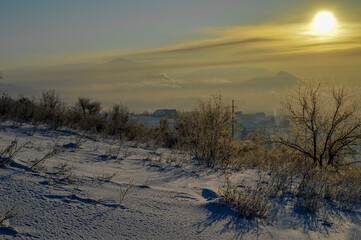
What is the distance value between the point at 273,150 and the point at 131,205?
12306 mm

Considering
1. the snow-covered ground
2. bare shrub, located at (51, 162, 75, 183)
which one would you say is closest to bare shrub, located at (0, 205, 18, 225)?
the snow-covered ground

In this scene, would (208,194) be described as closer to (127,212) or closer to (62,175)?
(127,212)

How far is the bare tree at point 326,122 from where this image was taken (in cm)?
1316

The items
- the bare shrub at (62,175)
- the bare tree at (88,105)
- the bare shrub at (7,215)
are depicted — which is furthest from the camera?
the bare tree at (88,105)

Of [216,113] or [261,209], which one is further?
[216,113]

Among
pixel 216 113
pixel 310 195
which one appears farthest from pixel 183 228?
pixel 216 113

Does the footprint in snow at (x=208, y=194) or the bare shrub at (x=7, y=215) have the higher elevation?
the bare shrub at (x=7, y=215)

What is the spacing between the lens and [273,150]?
15.1 metres

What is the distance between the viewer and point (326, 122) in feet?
43.5

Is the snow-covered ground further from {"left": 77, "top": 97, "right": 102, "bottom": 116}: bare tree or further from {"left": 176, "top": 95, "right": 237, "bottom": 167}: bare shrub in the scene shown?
{"left": 77, "top": 97, "right": 102, "bottom": 116}: bare tree

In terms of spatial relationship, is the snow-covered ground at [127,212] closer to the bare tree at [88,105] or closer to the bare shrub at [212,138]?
the bare shrub at [212,138]

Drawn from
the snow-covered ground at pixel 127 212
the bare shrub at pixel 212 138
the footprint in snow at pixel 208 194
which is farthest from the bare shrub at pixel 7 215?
the bare shrub at pixel 212 138

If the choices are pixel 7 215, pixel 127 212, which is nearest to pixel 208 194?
pixel 127 212

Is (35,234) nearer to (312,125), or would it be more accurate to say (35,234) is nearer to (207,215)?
(207,215)
